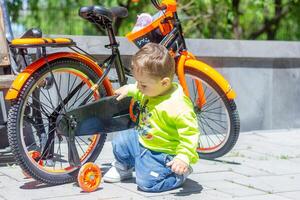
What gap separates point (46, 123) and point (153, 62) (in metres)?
0.95

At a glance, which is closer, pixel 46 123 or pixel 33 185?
pixel 33 185

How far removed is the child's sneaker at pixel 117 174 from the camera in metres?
4.57

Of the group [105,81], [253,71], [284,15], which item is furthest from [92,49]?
[284,15]

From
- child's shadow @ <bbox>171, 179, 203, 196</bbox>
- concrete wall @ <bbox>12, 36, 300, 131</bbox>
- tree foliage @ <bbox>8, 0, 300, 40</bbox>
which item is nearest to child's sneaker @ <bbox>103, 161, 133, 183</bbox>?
child's shadow @ <bbox>171, 179, 203, 196</bbox>

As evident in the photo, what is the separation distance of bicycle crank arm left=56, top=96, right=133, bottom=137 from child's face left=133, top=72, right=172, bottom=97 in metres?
0.40

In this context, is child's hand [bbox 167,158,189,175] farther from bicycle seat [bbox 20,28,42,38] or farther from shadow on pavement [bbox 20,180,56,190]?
bicycle seat [bbox 20,28,42,38]

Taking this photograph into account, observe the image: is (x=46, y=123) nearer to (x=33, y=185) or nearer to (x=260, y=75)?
(x=33, y=185)

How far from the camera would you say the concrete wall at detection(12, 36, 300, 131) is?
23.3 ft


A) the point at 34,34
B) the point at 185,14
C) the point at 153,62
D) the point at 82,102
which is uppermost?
the point at 185,14

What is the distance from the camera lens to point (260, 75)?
7430 millimetres

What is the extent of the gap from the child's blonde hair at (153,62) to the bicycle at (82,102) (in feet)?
1.61

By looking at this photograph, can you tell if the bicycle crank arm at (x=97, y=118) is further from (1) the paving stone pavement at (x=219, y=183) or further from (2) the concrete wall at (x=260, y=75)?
(2) the concrete wall at (x=260, y=75)

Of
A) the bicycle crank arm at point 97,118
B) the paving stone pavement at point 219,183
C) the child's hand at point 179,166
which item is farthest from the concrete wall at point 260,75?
the child's hand at point 179,166

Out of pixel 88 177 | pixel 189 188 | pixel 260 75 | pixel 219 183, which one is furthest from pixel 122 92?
pixel 260 75
